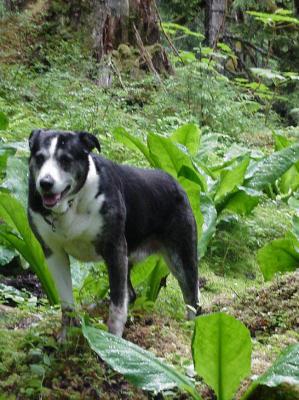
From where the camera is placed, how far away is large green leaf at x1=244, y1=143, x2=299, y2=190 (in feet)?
18.7

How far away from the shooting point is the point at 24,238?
12.2 feet

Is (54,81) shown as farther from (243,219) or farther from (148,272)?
(148,272)

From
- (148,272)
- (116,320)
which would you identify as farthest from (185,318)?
(116,320)

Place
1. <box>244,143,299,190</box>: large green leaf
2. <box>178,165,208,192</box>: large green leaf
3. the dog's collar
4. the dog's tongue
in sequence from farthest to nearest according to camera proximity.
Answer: <box>244,143,299,190</box>: large green leaf → <box>178,165,208,192</box>: large green leaf → the dog's collar → the dog's tongue

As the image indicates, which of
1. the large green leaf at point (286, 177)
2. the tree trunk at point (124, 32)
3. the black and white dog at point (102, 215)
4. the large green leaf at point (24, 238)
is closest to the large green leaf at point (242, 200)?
the large green leaf at point (286, 177)

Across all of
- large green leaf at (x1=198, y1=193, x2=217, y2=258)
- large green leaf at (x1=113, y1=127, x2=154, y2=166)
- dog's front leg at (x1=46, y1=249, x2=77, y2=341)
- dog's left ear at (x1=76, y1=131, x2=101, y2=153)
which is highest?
dog's left ear at (x1=76, y1=131, x2=101, y2=153)

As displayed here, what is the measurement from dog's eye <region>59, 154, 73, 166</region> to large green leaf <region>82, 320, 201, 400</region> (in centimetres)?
91

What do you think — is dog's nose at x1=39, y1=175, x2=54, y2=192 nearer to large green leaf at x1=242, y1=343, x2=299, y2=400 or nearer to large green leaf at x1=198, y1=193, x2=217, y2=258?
large green leaf at x1=242, y1=343, x2=299, y2=400

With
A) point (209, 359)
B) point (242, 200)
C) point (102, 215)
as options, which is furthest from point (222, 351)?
point (242, 200)

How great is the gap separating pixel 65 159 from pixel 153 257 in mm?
1398

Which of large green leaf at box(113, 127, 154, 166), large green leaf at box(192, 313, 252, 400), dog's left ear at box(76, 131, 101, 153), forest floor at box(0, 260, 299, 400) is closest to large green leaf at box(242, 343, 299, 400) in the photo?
large green leaf at box(192, 313, 252, 400)

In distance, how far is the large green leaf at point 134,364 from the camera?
2227mm

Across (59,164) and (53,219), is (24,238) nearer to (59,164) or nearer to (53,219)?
(53,219)

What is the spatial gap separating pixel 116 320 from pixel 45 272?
0.78m
